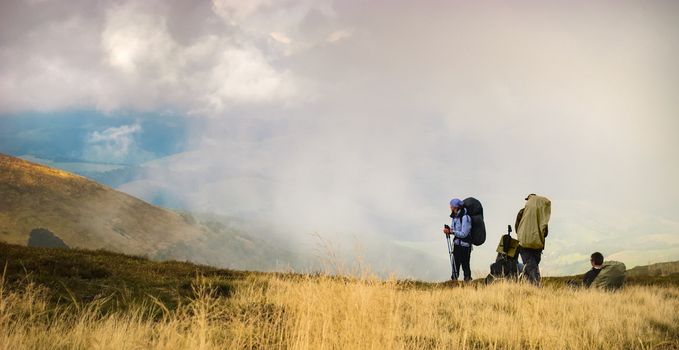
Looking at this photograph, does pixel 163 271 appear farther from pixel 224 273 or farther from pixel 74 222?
pixel 74 222

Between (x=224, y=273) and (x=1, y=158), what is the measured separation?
13106 centimetres

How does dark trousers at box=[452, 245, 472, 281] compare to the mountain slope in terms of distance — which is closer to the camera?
dark trousers at box=[452, 245, 472, 281]

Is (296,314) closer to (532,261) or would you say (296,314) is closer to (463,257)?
(532,261)

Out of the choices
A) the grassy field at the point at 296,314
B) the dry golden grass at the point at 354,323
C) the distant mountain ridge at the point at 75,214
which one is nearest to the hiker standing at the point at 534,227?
the grassy field at the point at 296,314

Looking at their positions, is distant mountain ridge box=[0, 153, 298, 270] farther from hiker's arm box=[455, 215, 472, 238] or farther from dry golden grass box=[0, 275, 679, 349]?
dry golden grass box=[0, 275, 679, 349]

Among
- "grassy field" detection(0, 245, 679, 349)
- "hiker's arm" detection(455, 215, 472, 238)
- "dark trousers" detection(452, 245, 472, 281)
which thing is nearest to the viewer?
"grassy field" detection(0, 245, 679, 349)

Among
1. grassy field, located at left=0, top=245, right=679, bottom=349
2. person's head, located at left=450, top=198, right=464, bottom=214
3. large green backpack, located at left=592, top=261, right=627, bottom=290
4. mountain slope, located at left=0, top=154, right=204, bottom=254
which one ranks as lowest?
grassy field, located at left=0, top=245, right=679, bottom=349

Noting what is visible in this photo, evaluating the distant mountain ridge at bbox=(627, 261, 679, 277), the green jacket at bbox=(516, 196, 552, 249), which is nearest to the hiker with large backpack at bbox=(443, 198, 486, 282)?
the green jacket at bbox=(516, 196, 552, 249)

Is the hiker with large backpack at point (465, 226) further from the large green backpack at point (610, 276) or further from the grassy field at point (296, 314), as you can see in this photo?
the large green backpack at point (610, 276)

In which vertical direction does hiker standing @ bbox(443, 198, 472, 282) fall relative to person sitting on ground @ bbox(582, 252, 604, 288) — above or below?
above

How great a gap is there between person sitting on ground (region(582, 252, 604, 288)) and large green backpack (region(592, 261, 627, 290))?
0.21 m

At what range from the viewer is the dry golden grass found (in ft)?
19.2

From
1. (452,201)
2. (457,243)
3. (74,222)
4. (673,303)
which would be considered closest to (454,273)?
(457,243)

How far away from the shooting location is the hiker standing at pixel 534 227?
14.1 m
